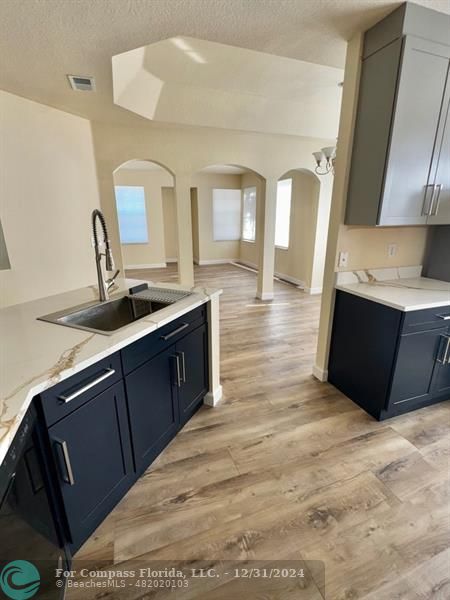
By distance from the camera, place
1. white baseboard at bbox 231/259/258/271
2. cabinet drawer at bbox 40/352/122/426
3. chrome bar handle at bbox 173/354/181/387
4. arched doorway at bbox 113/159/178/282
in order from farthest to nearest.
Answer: white baseboard at bbox 231/259/258/271 → arched doorway at bbox 113/159/178/282 → chrome bar handle at bbox 173/354/181/387 → cabinet drawer at bbox 40/352/122/426

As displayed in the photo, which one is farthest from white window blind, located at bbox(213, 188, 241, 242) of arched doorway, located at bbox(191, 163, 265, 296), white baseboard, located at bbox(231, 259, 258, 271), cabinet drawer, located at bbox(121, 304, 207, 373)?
cabinet drawer, located at bbox(121, 304, 207, 373)

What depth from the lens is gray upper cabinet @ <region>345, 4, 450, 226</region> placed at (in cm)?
178

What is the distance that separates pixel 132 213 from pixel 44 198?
499 centimetres

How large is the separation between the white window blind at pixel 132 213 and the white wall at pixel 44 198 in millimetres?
4099

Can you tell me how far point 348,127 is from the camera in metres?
2.13

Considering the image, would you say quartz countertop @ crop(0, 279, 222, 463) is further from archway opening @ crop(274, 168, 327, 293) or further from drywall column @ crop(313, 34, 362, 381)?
archway opening @ crop(274, 168, 327, 293)

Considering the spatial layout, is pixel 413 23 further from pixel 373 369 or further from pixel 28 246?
pixel 28 246

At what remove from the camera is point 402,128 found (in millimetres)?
1870

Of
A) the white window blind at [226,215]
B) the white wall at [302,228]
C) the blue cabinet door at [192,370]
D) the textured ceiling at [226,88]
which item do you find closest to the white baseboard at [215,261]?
the white window blind at [226,215]

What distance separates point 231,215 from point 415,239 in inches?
261

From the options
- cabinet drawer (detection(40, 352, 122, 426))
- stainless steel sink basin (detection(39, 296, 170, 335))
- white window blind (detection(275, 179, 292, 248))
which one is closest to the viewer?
cabinet drawer (detection(40, 352, 122, 426))

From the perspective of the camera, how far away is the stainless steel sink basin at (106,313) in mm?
1615

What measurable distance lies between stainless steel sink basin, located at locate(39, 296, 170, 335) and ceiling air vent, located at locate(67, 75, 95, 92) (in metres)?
1.88

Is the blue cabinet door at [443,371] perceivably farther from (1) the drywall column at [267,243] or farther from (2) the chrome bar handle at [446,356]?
(1) the drywall column at [267,243]
